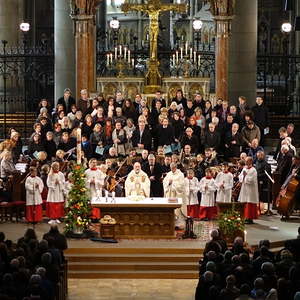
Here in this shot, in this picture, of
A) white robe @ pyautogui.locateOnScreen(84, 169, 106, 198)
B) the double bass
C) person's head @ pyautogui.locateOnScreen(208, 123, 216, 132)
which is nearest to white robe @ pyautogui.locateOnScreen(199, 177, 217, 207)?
the double bass

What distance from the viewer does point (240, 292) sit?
53.2ft

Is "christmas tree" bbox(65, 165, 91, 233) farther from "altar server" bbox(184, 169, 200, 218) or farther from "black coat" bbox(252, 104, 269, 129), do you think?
"black coat" bbox(252, 104, 269, 129)

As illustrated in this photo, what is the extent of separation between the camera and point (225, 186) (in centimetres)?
2500

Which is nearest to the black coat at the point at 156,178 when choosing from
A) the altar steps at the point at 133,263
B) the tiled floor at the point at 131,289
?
the altar steps at the point at 133,263

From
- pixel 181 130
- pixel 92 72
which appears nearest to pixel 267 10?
pixel 92 72

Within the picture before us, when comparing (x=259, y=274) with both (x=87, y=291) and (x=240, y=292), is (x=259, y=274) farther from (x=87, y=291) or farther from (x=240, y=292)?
(x=87, y=291)

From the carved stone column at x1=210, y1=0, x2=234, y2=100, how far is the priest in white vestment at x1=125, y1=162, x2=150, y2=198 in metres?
9.17

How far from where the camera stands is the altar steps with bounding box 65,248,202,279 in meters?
21.8

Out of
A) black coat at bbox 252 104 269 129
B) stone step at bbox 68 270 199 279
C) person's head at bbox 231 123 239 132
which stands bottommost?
stone step at bbox 68 270 199 279

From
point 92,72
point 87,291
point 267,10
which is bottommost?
point 87,291

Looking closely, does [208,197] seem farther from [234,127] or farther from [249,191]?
[234,127]

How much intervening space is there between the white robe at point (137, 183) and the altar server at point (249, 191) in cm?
240

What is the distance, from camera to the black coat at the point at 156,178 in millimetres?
25562

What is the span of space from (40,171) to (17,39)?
14.7m
